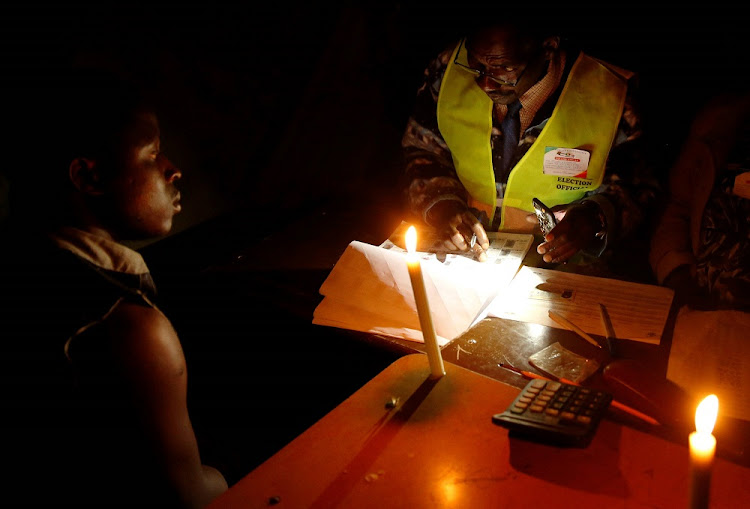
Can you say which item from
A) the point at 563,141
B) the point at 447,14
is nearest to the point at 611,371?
the point at 563,141

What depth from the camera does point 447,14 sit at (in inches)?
100

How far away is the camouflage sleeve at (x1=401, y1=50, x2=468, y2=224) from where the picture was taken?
2.19 metres

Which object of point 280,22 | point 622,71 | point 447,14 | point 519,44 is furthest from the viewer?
point 280,22

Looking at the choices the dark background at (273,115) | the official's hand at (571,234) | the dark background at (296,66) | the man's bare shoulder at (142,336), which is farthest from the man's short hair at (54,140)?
the dark background at (296,66)

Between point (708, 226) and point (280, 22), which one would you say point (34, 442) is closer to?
point (708, 226)

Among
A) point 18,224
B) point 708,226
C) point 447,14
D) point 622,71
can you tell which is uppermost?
point 447,14

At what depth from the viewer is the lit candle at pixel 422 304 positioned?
3.31ft

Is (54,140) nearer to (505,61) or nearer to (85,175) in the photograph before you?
(85,175)

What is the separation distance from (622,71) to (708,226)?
0.65 meters

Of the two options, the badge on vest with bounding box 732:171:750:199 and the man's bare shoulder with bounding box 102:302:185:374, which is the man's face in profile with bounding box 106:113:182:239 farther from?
the badge on vest with bounding box 732:171:750:199

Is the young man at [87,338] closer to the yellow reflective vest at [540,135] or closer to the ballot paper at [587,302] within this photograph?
the ballot paper at [587,302]

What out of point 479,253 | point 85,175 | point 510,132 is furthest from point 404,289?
point 510,132

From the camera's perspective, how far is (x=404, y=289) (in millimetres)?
1533

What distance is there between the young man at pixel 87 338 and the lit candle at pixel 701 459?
41.4 inches
